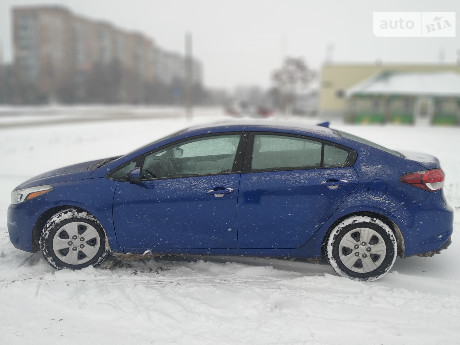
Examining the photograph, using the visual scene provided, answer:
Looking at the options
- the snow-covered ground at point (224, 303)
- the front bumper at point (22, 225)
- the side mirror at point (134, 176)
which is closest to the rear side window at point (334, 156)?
the snow-covered ground at point (224, 303)

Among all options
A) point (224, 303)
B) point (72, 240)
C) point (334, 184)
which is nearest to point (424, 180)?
point (334, 184)

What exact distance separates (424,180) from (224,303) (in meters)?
2.17

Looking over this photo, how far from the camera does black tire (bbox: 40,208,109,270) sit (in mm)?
4086

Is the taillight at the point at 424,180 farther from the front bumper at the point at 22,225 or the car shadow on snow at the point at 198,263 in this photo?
the front bumper at the point at 22,225

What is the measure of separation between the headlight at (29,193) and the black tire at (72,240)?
0.27 metres

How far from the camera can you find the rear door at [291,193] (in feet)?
12.8

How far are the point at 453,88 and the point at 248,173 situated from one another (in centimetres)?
3475

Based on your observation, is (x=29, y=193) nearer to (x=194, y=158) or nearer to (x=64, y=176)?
(x=64, y=176)

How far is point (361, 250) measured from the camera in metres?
3.93

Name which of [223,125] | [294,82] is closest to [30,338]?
[223,125]

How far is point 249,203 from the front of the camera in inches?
154

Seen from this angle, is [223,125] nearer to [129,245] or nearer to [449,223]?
[129,245]

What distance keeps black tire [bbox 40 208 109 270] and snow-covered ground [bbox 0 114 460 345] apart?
0.47ft

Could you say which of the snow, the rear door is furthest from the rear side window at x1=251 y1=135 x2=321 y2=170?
the snow
